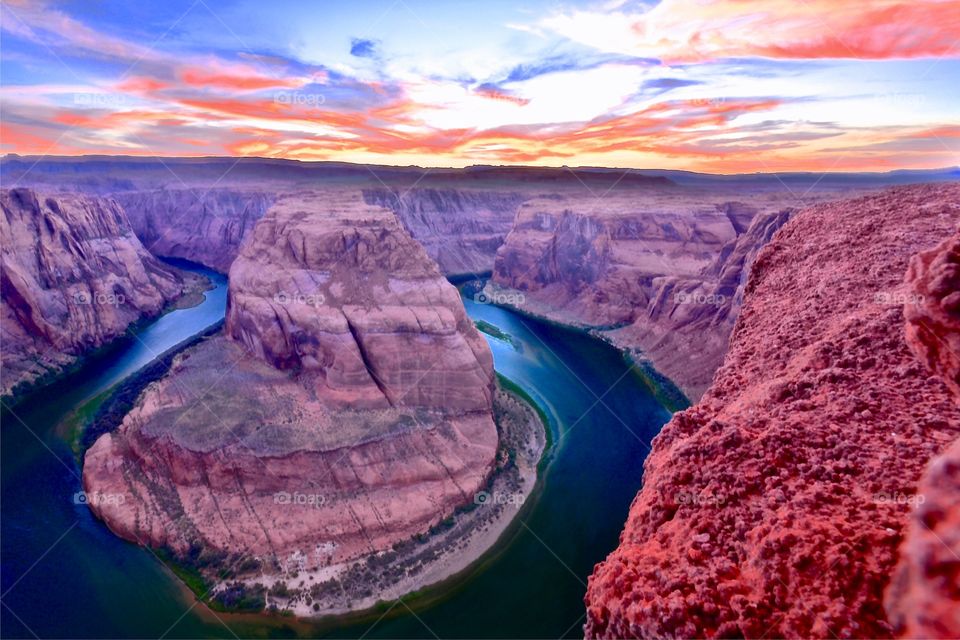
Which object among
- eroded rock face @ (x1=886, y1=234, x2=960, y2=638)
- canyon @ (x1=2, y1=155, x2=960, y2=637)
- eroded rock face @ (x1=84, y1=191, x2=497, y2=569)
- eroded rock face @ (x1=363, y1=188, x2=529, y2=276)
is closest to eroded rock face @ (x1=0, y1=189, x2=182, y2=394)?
canyon @ (x1=2, y1=155, x2=960, y2=637)

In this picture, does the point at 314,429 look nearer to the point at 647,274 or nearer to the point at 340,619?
the point at 340,619

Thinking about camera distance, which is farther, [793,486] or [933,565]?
[793,486]

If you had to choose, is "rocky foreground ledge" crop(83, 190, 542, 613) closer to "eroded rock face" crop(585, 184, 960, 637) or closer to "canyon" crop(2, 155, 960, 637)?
"canyon" crop(2, 155, 960, 637)

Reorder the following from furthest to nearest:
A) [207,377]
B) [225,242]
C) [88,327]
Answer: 1. [225,242]
2. [88,327]
3. [207,377]

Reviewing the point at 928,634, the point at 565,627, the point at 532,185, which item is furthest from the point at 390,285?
the point at 532,185

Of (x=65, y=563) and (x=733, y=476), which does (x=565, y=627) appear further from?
(x=65, y=563)

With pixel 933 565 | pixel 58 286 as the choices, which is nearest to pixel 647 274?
pixel 933 565
